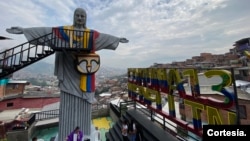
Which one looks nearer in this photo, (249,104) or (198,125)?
(198,125)

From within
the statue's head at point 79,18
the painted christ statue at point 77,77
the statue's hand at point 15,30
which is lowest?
the painted christ statue at point 77,77

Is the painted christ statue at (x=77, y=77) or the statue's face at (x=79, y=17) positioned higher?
the statue's face at (x=79, y=17)

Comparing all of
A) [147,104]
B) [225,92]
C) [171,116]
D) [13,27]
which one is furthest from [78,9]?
[225,92]

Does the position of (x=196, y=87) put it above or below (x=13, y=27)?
below

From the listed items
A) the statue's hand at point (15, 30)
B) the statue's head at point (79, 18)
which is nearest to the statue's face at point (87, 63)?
the statue's head at point (79, 18)

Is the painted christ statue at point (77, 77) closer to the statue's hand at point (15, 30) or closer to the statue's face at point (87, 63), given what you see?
the statue's face at point (87, 63)

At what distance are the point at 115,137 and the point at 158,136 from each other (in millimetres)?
3209

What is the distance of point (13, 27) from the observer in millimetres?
6895

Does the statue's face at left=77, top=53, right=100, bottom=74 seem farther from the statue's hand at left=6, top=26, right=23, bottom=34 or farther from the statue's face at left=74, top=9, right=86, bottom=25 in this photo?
the statue's hand at left=6, top=26, right=23, bottom=34

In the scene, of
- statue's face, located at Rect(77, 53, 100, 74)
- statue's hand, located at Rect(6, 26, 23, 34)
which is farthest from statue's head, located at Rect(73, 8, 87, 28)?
statue's hand, located at Rect(6, 26, 23, 34)

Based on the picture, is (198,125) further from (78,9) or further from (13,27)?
(13,27)

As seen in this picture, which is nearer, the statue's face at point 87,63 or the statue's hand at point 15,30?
the statue's hand at point 15,30

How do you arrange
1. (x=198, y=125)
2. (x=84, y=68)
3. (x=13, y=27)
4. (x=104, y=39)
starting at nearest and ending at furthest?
(x=198, y=125) → (x=13, y=27) → (x=84, y=68) → (x=104, y=39)

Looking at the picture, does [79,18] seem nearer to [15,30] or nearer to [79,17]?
[79,17]
